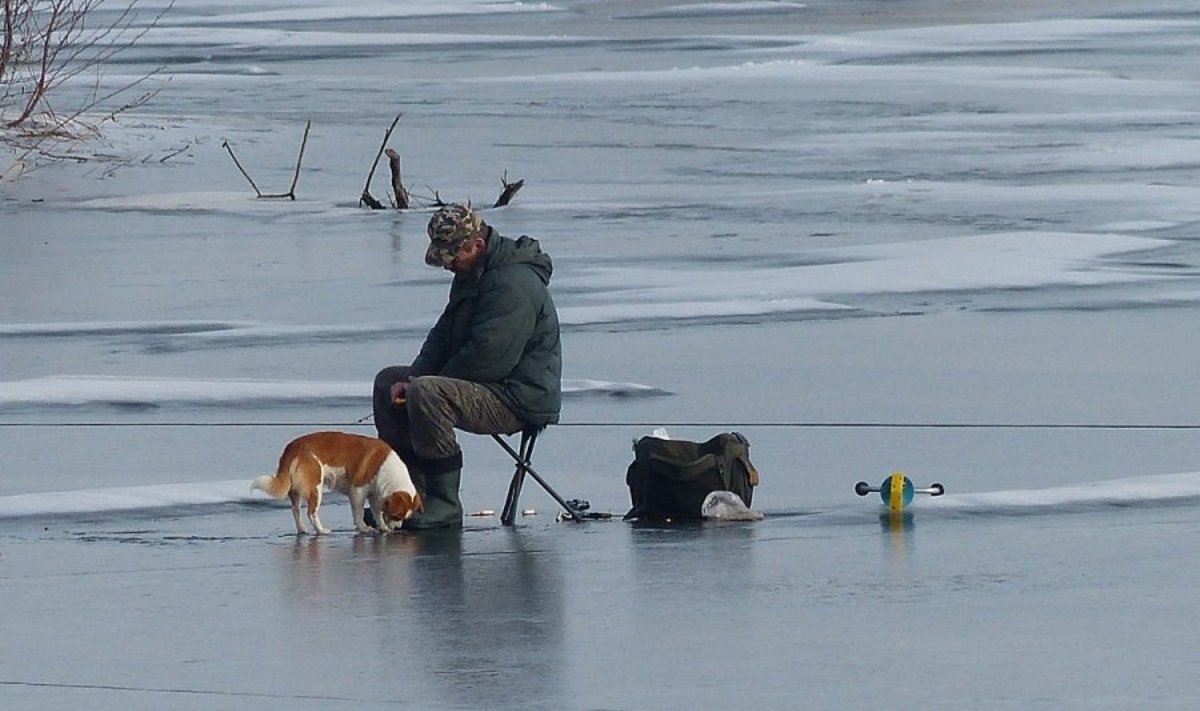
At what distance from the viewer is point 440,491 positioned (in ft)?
28.1

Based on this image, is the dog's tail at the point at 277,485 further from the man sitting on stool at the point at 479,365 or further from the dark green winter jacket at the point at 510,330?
the dark green winter jacket at the point at 510,330

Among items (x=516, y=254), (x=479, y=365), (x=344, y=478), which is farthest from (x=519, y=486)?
(x=516, y=254)

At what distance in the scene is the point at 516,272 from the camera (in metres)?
8.59

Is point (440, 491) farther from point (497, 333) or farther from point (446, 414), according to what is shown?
point (497, 333)

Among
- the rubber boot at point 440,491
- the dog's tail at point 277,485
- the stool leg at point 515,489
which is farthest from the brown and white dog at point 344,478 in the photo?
the stool leg at point 515,489

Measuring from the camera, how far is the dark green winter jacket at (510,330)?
855cm

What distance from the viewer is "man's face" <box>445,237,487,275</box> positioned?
8.52 meters

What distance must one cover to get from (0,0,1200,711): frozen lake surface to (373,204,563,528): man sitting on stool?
267 mm

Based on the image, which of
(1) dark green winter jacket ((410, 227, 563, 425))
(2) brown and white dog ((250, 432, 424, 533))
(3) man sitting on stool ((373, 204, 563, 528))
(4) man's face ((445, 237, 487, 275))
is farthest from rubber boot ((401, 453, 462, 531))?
(4) man's face ((445, 237, 487, 275))

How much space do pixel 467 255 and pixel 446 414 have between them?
51 centimetres

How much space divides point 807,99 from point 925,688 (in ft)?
73.0

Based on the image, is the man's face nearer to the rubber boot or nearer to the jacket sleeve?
the jacket sleeve

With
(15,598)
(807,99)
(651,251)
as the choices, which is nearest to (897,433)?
(15,598)

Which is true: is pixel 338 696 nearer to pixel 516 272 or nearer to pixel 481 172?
pixel 516 272
